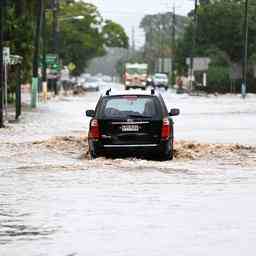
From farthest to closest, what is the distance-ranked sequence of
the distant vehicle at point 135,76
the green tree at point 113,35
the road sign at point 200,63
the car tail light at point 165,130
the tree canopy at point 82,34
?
the green tree at point 113,35, the tree canopy at point 82,34, the distant vehicle at point 135,76, the road sign at point 200,63, the car tail light at point 165,130

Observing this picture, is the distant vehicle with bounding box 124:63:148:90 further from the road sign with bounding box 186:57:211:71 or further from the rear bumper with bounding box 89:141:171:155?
the rear bumper with bounding box 89:141:171:155

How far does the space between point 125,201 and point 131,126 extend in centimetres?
674

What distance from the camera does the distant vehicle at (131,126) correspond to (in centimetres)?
2166

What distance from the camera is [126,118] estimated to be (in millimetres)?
21703

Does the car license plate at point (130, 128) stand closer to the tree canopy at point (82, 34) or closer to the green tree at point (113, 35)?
the tree canopy at point (82, 34)

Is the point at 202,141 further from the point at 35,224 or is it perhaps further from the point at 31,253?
the point at 31,253

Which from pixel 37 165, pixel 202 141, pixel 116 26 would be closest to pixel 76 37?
pixel 116 26

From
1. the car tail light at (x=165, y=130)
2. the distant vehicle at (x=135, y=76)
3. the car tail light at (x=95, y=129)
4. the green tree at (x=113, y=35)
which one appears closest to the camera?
the car tail light at (x=165, y=130)

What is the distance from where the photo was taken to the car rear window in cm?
2178

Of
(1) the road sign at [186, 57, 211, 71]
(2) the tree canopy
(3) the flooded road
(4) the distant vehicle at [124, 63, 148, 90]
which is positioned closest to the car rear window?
(3) the flooded road

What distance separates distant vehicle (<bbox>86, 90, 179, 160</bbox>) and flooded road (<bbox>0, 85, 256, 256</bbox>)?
1.34 ft

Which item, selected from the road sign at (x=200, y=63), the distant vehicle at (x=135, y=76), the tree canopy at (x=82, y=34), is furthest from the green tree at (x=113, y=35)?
the road sign at (x=200, y=63)

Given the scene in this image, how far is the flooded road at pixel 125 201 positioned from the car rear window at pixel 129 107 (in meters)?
1.00

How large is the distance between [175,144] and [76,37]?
9111 cm
